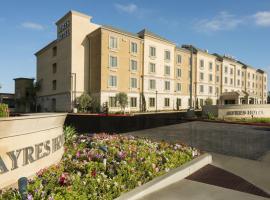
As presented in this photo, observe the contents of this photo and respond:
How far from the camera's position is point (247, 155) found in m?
10.7

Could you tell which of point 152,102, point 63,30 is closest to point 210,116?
point 152,102

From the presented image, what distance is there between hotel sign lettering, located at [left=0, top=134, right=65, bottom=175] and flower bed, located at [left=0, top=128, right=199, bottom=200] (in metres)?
0.41

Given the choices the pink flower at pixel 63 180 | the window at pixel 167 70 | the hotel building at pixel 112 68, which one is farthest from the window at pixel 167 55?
the pink flower at pixel 63 180

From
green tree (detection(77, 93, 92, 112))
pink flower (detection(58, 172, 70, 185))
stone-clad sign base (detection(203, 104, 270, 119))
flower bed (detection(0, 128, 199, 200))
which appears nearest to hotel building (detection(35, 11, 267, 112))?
green tree (detection(77, 93, 92, 112))

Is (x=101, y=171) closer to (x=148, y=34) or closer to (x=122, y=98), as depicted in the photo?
(x=122, y=98)

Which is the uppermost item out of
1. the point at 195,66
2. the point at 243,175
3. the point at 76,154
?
the point at 195,66

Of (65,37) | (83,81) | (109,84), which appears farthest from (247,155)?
(65,37)

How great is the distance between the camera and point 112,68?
43.9 meters

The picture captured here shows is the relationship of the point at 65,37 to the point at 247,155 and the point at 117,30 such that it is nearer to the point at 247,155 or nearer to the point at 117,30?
the point at 117,30

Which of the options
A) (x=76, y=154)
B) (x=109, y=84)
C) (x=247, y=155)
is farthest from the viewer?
(x=109, y=84)

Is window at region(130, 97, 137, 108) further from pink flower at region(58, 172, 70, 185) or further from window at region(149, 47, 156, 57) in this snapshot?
pink flower at region(58, 172, 70, 185)

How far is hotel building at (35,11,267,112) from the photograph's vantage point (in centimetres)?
4328

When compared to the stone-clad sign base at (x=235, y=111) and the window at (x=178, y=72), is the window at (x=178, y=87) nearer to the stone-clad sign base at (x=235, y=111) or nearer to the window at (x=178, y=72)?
the window at (x=178, y=72)

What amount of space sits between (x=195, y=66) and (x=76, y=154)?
193ft
